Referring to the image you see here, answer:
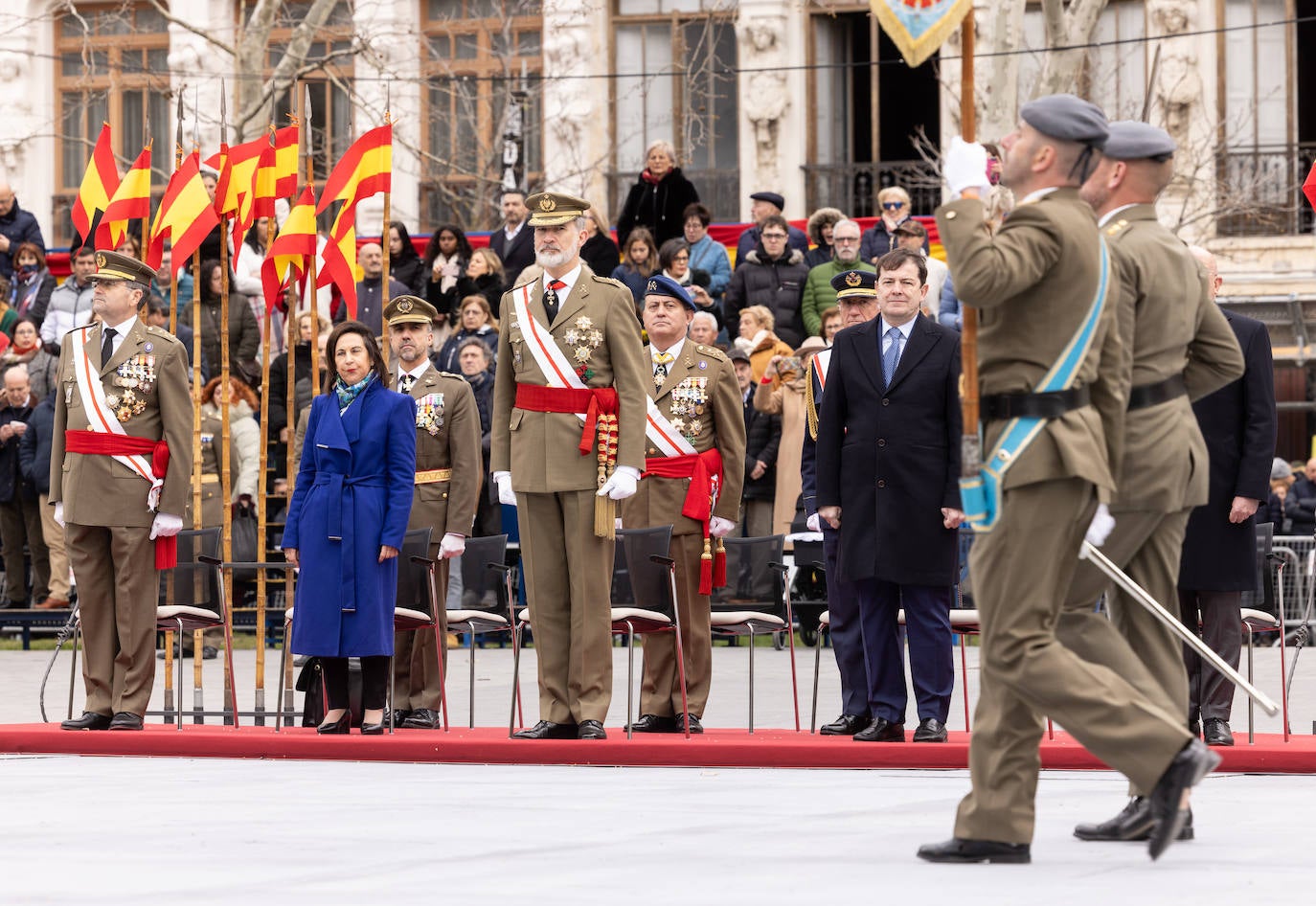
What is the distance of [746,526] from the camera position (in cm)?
1711

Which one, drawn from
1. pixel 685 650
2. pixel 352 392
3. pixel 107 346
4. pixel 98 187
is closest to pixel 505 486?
pixel 352 392

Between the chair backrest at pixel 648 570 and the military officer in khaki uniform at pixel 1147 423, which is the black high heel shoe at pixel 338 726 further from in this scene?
the military officer in khaki uniform at pixel 1147 423

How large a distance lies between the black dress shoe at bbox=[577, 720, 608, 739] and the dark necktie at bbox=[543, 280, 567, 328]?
68.0 inches

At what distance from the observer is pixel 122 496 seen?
454 inches

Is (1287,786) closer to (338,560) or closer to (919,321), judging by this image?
(919,321)

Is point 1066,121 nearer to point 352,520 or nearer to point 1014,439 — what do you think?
point 1014,439

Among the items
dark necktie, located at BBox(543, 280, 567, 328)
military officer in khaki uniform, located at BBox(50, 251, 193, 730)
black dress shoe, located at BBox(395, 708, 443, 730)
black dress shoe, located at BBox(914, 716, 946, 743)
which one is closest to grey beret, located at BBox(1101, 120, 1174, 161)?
black dress shoe, located at BBox(914, 716, 946, 743)

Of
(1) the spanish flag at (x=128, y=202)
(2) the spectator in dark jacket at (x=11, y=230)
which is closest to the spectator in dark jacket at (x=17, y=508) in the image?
(2) the spectator in dark jacket at (x=11, y=230)

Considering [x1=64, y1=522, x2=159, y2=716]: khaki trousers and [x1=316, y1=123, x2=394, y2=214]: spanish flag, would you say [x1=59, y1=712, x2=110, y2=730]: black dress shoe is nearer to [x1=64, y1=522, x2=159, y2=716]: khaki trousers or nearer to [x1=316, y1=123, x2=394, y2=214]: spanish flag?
[x1=64, y1=522, x2=159, y2=716]: khaki trousers

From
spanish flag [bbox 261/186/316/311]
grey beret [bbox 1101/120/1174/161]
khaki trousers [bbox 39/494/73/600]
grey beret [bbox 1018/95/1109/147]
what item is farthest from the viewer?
khaki trousers [bbox 39/494/73/600]

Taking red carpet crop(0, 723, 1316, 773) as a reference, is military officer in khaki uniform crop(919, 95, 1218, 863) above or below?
above

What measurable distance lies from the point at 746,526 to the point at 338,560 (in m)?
6.27

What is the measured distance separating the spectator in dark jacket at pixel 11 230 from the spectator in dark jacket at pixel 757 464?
8.32 m

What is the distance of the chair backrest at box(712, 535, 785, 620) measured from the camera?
1191 cm
